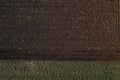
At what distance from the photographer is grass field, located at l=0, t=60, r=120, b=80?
122 cm

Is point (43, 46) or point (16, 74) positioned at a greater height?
point (43, 46)

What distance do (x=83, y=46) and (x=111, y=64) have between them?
0.50 feet

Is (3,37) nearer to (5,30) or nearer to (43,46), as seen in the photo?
(5,30)

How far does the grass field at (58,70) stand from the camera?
4.00 ft

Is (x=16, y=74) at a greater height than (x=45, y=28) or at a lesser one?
lesser

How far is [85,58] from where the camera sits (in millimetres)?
1243

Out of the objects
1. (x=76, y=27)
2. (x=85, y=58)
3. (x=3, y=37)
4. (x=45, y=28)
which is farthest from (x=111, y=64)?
(x=3, y=37)

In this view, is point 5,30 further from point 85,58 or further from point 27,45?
point 85,58

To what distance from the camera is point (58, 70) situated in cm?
123

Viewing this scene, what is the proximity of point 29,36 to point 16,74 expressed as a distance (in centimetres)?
18

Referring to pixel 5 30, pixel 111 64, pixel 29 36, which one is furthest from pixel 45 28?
pixel 111 64

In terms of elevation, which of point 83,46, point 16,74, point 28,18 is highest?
point 28,18

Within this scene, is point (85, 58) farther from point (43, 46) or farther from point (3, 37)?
point (3, 37)

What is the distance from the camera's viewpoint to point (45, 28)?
1246 millimetres
